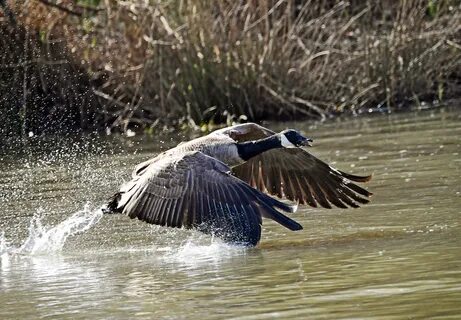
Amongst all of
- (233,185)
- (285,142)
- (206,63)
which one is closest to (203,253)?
(233,185)

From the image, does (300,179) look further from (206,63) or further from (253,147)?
(206,63)

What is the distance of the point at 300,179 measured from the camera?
8.88m

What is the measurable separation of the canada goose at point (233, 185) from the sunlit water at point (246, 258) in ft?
0.64

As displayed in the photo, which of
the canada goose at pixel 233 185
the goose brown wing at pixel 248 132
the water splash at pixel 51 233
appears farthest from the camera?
the goose brown wing at pixel 248 132

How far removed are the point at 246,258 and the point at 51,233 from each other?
2003 millimetres

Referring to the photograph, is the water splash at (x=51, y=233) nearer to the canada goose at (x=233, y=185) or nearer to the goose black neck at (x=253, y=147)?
the canada goose at (x=233, y=185)

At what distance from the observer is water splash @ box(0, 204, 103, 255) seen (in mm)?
8242

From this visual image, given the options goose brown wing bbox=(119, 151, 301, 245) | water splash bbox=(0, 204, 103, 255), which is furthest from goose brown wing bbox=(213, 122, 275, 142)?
water splash bbox=(0, 204, 103, 255)

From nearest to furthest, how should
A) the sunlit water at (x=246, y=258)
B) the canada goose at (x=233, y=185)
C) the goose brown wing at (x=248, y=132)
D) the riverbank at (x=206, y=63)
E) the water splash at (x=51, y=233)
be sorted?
the sunlit water at (x=246, y=258)
the canada goose at (x=233, y=185)
the water splash at (x=51, y=233)
the goose brown wing at (x=248, y=132)
the riverbank at (x=206, y=63)

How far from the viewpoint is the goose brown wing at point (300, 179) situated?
8.64m

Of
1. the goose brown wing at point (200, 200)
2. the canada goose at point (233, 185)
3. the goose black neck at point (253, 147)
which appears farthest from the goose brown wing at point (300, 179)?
the goose brown wing at point (200, 200)

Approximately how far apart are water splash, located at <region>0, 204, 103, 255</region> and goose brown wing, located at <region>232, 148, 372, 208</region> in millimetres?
1246

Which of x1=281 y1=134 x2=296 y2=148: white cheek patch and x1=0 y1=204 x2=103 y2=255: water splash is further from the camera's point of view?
x1=281 y1=134 x2=296 y2=148: white cheek patch

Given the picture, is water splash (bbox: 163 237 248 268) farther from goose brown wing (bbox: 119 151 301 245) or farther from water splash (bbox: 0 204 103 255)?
water splash (bbox: 0 204 103 255)
